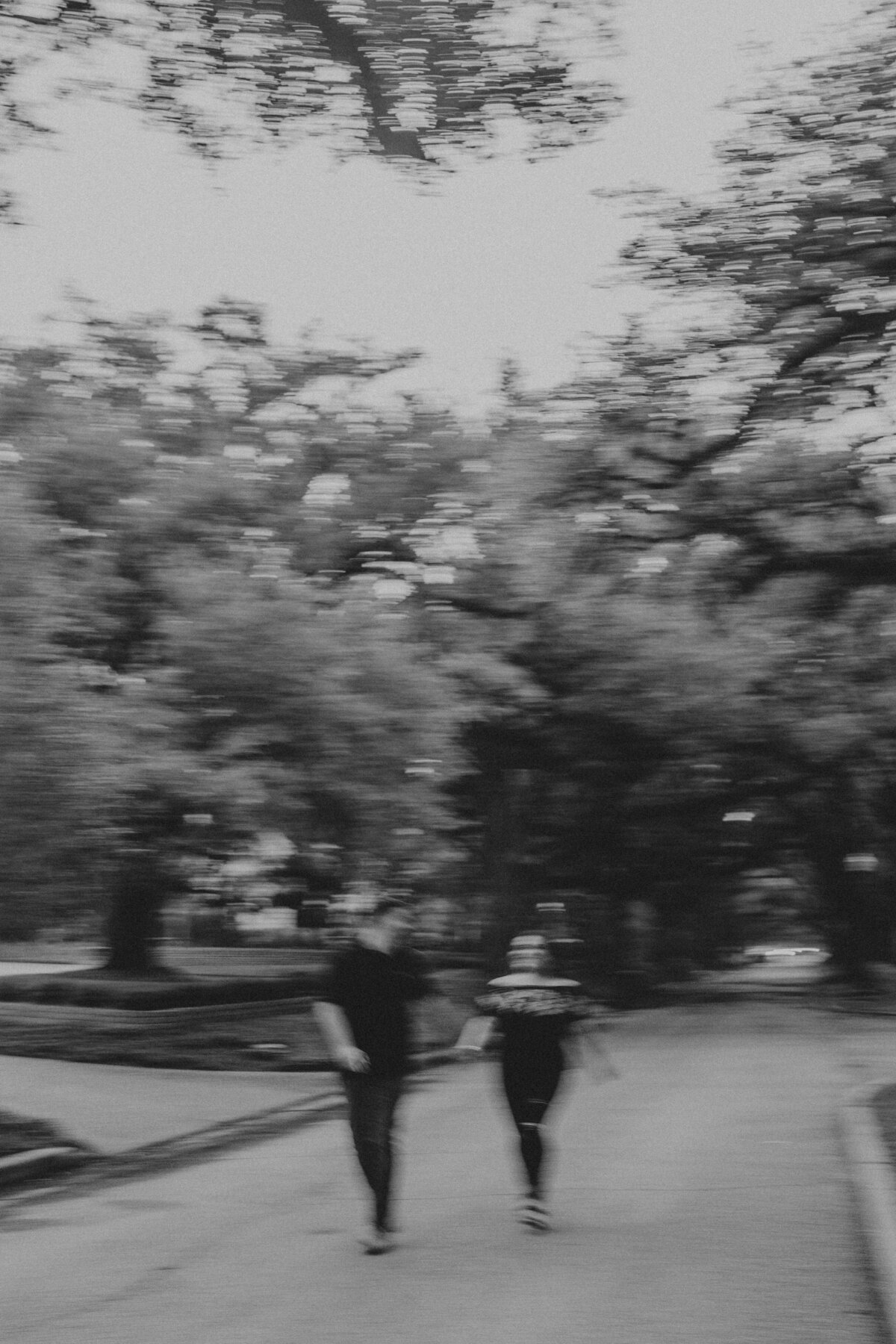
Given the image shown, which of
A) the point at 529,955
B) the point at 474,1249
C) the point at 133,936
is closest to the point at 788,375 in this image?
the point at 529,955

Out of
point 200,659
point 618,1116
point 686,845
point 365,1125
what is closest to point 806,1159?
point 618,1116

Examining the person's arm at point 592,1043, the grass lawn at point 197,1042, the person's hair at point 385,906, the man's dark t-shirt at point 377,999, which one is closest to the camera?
the man's dark t-shirt at point 377,999

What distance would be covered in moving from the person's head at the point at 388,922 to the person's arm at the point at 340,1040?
1.34ft

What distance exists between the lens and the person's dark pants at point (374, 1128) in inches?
303

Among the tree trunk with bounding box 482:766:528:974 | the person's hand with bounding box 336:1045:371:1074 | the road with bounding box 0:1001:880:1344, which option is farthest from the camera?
the tree trunk with bounding box 482:766:528:974

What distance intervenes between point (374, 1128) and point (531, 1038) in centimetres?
114

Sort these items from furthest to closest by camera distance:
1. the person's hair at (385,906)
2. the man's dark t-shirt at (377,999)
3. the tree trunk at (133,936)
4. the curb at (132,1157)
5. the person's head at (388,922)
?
the tree trunk at (133,936)
the curb at (132,1157)
the person's hair at (385,906)
the person's head at (388,922)
the man's dark t-shirt at (377,999)

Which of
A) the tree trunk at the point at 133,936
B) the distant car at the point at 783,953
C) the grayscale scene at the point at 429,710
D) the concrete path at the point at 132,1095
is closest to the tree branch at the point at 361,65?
the grayscale scene at the point at 429,710

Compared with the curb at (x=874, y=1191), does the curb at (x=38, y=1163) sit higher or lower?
higher

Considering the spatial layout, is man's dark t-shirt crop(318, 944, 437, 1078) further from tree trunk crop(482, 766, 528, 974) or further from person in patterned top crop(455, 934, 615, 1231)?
tree trunk crop(482, 766, 528, 974)

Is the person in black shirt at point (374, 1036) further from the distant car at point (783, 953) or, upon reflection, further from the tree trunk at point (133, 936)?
Result: the distant car at point (783, 953)

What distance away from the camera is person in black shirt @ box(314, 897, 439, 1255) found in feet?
25.3

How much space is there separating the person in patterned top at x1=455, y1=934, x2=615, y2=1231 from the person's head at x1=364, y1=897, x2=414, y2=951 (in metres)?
0.66

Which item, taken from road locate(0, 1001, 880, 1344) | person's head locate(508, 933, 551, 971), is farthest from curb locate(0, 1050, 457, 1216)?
person's head locate(508, 933, 551, 971)
